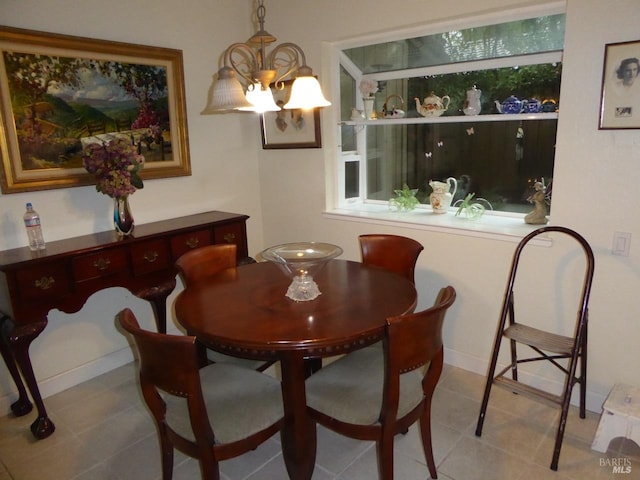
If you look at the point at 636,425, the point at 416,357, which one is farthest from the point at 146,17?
the point at 636,425

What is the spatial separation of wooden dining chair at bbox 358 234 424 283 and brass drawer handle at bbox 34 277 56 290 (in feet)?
5.54

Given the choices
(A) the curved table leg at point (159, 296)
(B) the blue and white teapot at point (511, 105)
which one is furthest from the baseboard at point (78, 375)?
(B) the blue and white teapot at point (511, 105)

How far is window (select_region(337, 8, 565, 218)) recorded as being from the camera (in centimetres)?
267

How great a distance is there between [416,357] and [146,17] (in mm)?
2741

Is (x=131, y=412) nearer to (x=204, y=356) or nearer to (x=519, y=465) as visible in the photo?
(x=204, y=356)

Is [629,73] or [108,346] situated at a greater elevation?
[629,73]

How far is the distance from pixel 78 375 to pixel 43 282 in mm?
919

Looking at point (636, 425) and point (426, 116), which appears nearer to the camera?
point (636, 425)

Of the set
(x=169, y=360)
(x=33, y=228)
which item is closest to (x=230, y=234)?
(x=33, y=228)

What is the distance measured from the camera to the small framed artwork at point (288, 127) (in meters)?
3.31

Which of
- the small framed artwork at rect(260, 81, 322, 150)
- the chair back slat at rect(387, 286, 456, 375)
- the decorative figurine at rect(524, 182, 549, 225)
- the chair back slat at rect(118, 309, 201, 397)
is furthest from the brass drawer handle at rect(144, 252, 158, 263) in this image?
the decorative figurine at rect(524, 182, 549, 225)

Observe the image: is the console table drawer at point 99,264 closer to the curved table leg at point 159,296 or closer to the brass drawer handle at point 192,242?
the curved table leg at point 159,296

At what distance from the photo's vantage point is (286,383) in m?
1.75

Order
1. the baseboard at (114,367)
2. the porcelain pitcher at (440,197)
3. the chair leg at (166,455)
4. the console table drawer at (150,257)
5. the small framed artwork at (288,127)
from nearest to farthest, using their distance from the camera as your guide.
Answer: the chair leg at (166,455), the baseboard at (114,367), the console table drawer at (150,257), the porcelain pitcher at (440,197), the small framed artwork at (288,127)
